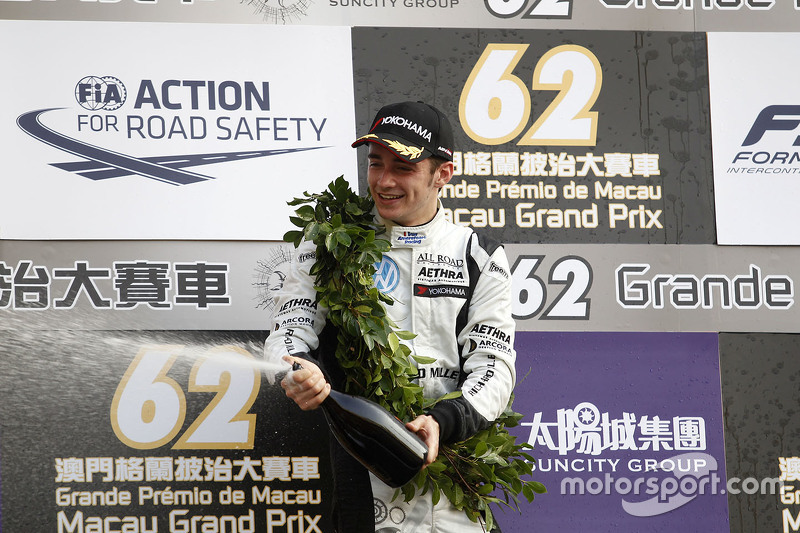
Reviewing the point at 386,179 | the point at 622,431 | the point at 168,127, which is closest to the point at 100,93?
the point at 168,127

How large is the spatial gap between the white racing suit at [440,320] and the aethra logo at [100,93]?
3.68 feet

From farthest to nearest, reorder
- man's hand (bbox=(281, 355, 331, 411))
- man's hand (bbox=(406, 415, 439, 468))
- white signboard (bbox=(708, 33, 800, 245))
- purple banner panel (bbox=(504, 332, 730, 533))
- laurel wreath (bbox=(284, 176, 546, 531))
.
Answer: white signboard (bbox=(708, 33, 800, 245)), purple banner panel (bbox=(504, 332, 730, 533)), laurel wreath (bbox=(284, 176, 546, 531)), man's hand (bbox=(406, 415, 439, 468)), man's hand (bbox=(281, 355, 331, 411))

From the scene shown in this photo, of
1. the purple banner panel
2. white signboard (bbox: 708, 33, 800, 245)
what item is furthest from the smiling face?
white signboard (bbox: 708, 33, 800, 245)

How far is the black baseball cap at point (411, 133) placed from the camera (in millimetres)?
3071

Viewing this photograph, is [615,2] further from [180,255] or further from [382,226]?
[180,255]

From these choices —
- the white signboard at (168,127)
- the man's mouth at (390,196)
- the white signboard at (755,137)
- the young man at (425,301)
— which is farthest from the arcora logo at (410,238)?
the white signboard at (755,137)

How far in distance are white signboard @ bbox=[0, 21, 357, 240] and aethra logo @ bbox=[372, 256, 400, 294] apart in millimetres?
797

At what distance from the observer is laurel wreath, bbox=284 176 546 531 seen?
295cm

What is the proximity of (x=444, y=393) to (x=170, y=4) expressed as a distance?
1.85m

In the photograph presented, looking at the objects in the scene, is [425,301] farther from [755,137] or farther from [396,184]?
[755,137]

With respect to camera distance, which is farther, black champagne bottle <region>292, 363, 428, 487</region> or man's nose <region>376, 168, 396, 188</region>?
man's nose <region>376, 168, 396, 188</region>

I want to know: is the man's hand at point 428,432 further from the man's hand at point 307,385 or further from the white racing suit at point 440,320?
the man's hand at point 307,385

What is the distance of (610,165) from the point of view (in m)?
4.09

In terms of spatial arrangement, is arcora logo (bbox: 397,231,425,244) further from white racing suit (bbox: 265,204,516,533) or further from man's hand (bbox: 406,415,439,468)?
man's hand (bbox: 406,415,439,468)
